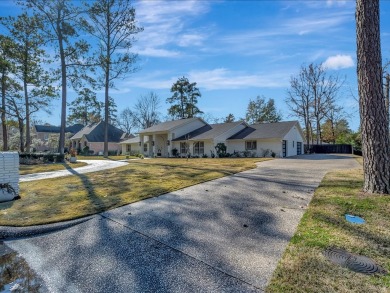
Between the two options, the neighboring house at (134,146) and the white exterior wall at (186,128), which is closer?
the white exterior wall at (186,128)

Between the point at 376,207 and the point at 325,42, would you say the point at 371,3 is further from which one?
the point at 325,42

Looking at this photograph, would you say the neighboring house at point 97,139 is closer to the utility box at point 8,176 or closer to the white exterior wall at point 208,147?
the white exterior wall at point 208,147

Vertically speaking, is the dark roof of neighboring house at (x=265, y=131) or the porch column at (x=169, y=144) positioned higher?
A: the dark roof of neighboring house at (x=265, y=131)

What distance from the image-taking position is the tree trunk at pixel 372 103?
18.1 ft

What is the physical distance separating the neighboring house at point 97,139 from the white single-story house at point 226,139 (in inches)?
398

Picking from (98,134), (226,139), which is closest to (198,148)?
(226,139)

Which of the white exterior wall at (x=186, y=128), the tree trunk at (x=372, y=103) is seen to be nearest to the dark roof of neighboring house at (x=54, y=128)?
the white exterior wall at (x=186, y=128)

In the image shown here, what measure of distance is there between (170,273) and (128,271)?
542 millimetres

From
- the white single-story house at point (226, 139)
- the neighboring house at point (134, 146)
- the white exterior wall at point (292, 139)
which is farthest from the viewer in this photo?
the neighboring house at point (134, 146)

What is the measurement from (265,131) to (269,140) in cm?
188

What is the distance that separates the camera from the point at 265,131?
25984 millimetres

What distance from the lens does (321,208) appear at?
4941mm

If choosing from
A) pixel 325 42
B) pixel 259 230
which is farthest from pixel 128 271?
pixel 325 42

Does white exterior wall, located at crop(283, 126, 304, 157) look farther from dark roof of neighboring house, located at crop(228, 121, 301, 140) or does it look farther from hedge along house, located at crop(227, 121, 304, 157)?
dark roof of neighboring house, located at crop(228, 121, 301, 140)
